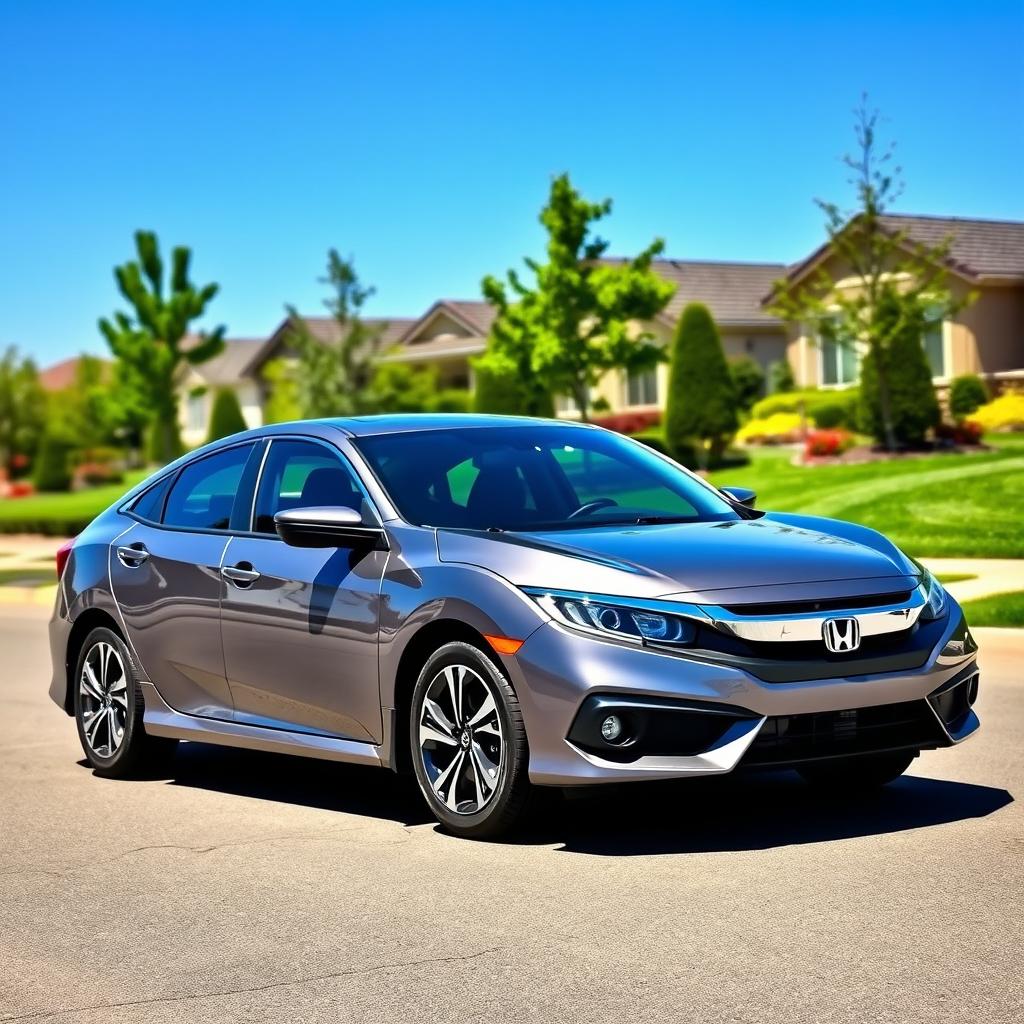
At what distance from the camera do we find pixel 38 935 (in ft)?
20.0

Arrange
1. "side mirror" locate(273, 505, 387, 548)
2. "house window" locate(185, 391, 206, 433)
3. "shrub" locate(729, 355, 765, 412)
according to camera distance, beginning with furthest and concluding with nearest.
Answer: "house window" locate(185, 391, 206, 433) < "shrub" locate(729, 355, 765, 412) < "side mirror" locate(273, 505, 387, 548)

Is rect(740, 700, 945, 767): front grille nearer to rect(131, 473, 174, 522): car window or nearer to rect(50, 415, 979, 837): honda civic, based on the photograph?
rect(50, 415, 979, 837): honda civic

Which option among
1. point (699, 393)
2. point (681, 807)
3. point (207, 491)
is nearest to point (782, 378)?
point (699, 393)

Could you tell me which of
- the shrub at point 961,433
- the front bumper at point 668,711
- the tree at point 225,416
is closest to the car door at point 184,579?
the front bumper at point 668,711

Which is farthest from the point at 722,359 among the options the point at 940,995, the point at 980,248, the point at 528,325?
the point at 940,995

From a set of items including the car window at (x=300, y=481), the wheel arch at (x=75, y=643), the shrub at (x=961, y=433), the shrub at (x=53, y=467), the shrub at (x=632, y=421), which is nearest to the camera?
the car window at (x=300, y=481)

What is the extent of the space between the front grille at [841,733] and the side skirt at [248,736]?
1710 millimetres

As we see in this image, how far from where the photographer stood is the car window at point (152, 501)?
934 centimetres

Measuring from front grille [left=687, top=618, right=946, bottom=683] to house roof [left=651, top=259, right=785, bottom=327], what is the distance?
1990 inches

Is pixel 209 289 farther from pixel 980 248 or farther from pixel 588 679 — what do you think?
pixel 588 679

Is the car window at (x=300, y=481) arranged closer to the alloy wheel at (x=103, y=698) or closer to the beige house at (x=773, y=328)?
the alloy wheel at (x=103, y=698)

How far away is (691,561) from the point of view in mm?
6941

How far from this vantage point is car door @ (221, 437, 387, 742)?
301 inches

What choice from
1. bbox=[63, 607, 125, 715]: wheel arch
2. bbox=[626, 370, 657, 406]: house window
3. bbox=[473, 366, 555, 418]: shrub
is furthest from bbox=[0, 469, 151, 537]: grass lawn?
bbox=[63, 607, 125, 715]: wheel arch
